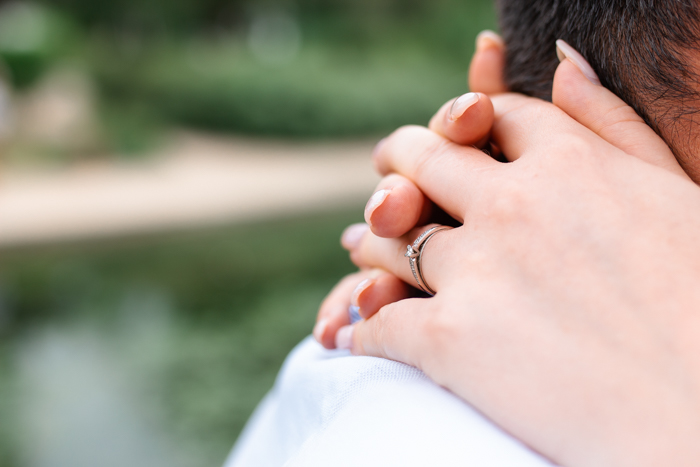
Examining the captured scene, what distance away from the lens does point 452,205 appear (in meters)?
0.82

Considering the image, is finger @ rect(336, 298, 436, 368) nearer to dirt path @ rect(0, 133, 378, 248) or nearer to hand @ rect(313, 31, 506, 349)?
hand @ rect(313, 31, 506, 349)

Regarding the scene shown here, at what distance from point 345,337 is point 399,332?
26cm

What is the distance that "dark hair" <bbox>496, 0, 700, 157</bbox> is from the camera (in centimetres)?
80

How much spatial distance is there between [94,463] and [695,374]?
3.73m

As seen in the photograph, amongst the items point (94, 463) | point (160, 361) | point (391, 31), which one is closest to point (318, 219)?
point (160, 361)

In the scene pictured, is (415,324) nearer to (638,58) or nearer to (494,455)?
(494,455)

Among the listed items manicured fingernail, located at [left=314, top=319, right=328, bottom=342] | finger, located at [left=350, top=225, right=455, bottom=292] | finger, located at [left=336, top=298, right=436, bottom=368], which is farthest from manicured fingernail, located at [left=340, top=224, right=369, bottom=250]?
finger, located at [left=336, top=298, right=436, bottom=368]

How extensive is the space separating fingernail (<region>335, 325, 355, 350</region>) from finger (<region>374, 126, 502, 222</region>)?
30cm

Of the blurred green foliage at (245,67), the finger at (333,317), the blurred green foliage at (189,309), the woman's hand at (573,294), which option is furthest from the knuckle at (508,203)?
the blurred green foliage at (245,67)

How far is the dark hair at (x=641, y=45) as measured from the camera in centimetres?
80

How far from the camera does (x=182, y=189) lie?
10.2 metres

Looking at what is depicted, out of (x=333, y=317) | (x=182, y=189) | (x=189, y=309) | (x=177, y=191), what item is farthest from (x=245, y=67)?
(x=333, y=317)

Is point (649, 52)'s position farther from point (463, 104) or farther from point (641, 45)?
point (463, 104)

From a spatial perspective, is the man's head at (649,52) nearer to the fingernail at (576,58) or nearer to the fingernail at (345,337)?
the fingernail at (576,58)
